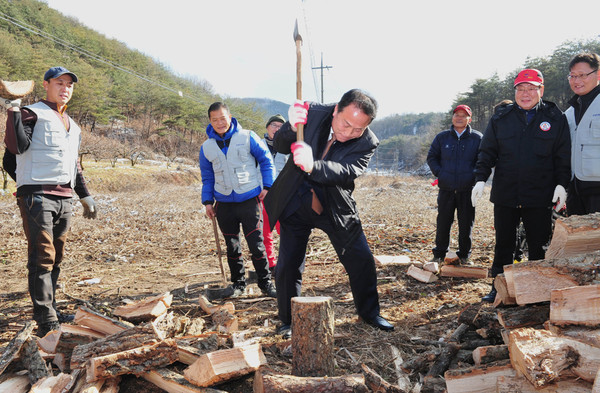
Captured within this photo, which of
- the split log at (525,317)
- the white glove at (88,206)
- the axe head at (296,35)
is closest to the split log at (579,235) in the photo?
the split log at (525,317)

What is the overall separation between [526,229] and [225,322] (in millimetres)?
2800

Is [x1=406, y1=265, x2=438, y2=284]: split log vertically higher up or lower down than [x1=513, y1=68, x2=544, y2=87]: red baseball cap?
lower down

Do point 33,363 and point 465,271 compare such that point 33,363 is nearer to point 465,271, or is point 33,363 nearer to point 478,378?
point 478,378

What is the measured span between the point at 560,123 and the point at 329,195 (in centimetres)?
219

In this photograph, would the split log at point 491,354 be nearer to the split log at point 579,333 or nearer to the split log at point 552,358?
the split log at point 579,333

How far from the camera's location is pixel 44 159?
9.70 ft

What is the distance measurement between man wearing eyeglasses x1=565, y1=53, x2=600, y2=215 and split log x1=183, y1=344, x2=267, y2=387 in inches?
116

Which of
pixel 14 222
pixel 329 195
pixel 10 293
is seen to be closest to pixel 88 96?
pixel 14 222

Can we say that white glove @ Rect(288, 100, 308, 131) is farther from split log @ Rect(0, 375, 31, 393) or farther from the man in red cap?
the man in red cap

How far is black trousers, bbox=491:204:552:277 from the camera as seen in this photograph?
3244 millimetres

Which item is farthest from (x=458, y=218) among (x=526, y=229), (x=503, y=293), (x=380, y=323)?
(x=503, y=293)

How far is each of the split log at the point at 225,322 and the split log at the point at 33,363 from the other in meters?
1.10

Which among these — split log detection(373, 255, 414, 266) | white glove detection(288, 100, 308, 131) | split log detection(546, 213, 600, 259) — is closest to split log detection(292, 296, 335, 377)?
white glove detection(288, 100, 308, 131)

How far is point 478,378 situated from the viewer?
1.76 m
